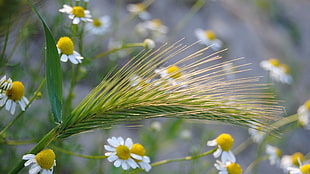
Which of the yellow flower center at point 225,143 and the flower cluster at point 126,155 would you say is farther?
the yellow flower center at point 225,143

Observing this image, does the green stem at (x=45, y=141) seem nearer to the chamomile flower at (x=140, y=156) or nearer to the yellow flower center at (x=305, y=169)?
the chamomile flower at (x=140, y=156)

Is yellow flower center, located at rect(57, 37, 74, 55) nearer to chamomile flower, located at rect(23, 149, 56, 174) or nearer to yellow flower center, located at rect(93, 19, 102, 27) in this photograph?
chamomile flower, located at rect(23, 149, 56, 174)

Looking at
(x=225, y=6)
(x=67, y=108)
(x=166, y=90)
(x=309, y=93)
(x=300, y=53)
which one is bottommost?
(x=166, y=90)

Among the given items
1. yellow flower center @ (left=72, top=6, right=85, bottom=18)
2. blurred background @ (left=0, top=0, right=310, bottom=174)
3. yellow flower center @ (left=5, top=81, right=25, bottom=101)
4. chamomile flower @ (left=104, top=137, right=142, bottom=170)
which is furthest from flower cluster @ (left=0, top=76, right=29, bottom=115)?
blurred background @ (left=0, top=0, right=310, bottom=174)

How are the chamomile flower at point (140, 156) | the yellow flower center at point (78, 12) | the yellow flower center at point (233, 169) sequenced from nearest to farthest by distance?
the chamomile flower at point (140, 156) < the yellow flower center at point (233, 169) < the yellow flower center at point (78, 12)

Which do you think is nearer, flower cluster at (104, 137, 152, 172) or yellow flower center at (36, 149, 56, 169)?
yellow flower center at (36, 149, 56, 169)

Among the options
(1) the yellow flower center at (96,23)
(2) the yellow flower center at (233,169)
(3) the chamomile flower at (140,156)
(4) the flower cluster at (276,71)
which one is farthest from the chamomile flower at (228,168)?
(4) the flower cluster at (276,71)

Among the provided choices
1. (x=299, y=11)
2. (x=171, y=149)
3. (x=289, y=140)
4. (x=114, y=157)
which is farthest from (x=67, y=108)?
(x=299, y=11)

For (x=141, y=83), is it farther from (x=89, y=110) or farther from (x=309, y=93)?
(x=309, y=93)
